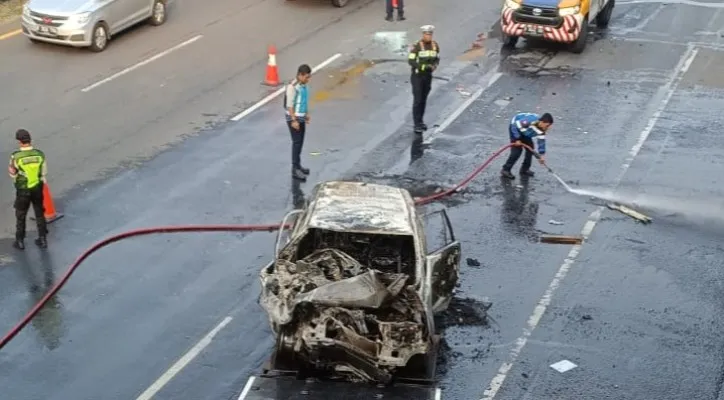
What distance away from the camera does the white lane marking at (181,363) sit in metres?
9.64

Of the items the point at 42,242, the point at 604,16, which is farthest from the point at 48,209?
the point at 604,16

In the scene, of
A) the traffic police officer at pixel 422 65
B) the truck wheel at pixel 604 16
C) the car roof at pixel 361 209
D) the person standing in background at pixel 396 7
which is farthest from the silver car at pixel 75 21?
the car roof at pixel 361 209

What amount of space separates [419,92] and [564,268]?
5568 millimetres

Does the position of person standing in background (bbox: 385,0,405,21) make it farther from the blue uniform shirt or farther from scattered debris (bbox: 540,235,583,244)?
scattered debris (bbox: 540,235,583,244)

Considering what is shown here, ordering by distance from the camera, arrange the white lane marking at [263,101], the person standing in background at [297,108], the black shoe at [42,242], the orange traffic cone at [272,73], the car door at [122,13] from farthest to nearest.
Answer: the car door at [122,13] < the orange traffic cone at [272,73] < the white lane marking at [263,101] < the person standing in background at [297,108] < the black shoe at [42,242]

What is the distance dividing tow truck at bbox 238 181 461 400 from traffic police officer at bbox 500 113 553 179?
526 cm

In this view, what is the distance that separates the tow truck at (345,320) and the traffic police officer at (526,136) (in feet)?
17.3

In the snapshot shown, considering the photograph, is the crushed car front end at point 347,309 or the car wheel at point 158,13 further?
the car wheel at point 158,13

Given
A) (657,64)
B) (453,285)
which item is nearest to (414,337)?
(453,285)

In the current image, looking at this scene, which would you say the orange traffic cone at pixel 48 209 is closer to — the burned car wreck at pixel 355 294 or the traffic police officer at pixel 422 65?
the burned car wreck at pixel 355 294

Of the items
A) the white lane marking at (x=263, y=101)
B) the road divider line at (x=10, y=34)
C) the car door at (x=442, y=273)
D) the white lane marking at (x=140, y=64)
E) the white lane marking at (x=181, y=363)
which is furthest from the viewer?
the road divider line at (x=10, y=34)

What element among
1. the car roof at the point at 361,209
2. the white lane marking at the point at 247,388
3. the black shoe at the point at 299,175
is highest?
the car roof at the point at 361,209

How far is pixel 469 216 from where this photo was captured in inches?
560

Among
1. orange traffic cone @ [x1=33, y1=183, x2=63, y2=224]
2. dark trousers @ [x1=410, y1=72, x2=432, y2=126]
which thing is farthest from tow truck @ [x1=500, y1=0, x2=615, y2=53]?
orange traffic cone @ [x1=33, y1=183, x2=63, y2=224]
